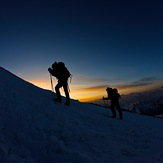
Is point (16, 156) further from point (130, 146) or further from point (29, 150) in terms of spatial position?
point (130, 146)

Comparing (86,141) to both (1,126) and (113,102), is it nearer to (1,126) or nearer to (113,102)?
(1,126)

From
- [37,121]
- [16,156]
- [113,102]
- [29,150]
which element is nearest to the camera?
[16,156]

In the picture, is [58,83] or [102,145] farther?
[58,83]

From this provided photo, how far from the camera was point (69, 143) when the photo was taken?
24.4 feet

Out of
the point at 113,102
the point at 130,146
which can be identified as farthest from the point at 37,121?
the point at 113,102

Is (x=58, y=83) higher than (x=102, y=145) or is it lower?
higher

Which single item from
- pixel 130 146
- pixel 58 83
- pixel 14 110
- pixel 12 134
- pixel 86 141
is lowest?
pixel 130 146

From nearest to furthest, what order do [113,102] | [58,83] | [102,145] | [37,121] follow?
[102,145] → [37,121] → [58,83] → [113,102]

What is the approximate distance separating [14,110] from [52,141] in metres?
3.80

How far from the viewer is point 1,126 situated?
7934 mm

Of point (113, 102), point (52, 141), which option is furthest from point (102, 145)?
point (113, 102)

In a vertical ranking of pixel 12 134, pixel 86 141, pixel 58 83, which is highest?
pixel 58 83

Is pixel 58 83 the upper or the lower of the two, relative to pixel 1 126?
upper

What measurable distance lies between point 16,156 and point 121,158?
341 cm
